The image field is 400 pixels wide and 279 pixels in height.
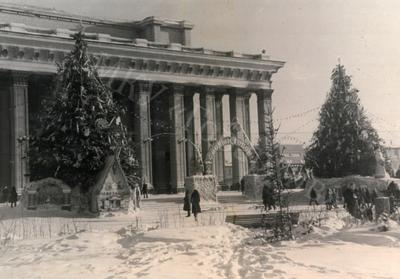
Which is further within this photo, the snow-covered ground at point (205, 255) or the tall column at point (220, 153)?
the tall column at point (220, 153)

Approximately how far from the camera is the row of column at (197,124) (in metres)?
43.2

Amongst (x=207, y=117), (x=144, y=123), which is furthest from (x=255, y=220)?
(x=207, y=117)

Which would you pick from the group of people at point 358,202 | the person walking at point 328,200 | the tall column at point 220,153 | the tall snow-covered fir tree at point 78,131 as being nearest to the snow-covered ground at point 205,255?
the group of people at point 358,202

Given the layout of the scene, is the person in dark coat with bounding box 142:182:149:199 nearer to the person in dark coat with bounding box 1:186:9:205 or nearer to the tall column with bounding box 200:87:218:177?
the person in dark coat with bounding box 1:186:9:205

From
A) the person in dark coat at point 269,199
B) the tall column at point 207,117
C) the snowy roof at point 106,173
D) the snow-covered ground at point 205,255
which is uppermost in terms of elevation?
the tall column at point 207,117

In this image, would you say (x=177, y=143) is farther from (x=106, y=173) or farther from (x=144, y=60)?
(x=106, y=173)

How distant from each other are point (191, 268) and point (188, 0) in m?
7.30

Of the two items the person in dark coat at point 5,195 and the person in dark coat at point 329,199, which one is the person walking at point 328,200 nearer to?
the person in dark coat at point 329,199

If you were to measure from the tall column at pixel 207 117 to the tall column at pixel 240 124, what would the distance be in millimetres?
1654

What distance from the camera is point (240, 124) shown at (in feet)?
155

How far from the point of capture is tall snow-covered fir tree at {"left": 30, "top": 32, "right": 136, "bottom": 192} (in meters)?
23.8

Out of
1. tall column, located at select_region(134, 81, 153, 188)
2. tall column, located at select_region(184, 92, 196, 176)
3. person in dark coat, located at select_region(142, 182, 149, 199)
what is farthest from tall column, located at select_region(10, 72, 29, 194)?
tall column, located at select_region(184, 92, 196, 176)

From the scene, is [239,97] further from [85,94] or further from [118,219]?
[118,219]

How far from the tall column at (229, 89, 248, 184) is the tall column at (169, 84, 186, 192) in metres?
4.59
